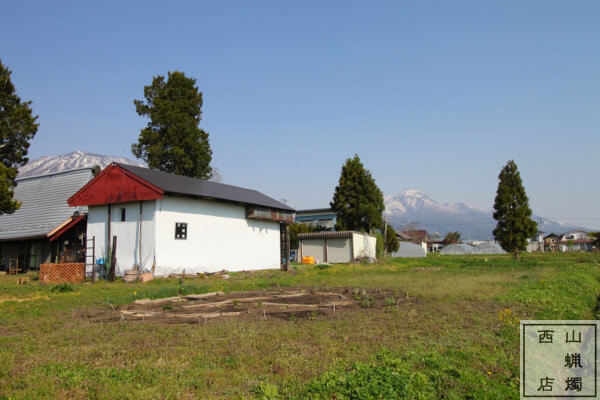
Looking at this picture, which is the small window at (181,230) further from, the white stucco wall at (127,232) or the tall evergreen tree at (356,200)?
the tall evergreen tree at (356,200)

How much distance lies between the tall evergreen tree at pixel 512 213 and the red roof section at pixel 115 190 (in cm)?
3195

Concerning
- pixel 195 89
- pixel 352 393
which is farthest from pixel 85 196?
pixel 352 393

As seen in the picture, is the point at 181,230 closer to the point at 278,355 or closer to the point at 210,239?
the point at 210,239

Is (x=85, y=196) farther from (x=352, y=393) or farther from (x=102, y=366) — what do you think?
(x=352, y=393)

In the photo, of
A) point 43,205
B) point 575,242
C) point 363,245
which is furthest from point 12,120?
point 575,242

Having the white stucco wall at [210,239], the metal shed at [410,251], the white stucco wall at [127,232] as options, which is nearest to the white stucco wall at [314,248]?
the white stucco wall at [210,239]

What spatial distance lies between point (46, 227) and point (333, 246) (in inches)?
879

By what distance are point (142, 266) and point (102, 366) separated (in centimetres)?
1621

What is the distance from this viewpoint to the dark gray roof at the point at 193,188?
22.0m

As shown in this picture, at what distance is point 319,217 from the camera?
57.1 m

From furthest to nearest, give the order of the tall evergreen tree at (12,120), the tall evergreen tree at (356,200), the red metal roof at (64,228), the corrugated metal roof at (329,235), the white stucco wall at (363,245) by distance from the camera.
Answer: the tall evergreen tree at (356,200), the white stucco wall at (363,245), the corrugated metal roof at (329,235), the red metal roof at (64,228), the tall evergreen tree at (12,120)

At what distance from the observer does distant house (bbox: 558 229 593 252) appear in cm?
8550

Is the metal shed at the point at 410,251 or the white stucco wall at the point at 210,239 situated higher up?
the white stucco wall at the point at 210,239

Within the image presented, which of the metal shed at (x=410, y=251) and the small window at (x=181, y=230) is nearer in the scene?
the small window at (x=181, y=230)
